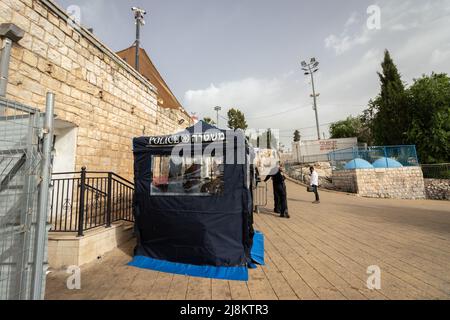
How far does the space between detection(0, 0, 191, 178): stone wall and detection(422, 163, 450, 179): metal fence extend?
2225 centimetres

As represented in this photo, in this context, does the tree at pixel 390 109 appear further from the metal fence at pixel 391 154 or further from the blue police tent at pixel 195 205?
the blue police tent at pixel 195 205

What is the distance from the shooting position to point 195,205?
356 centimetres

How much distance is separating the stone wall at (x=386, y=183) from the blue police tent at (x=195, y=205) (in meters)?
14.5

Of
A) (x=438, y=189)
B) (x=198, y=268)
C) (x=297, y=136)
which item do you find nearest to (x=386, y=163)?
(x=438, y=189)

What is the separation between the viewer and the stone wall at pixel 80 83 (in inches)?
160

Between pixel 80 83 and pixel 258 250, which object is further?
pixel 80 83

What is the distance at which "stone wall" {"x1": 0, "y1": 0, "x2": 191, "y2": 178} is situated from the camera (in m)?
4.06

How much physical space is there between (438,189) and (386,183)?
4.10m

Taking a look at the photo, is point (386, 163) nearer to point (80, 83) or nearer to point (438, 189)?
point (438, 189)

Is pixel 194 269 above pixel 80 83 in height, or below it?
below

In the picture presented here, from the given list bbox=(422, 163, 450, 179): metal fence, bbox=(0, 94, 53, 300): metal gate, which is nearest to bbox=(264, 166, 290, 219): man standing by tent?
bbox=(0, 94, 53, 300): metal gate

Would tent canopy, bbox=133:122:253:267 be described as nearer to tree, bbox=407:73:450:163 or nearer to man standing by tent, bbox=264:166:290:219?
man standing by tent, bbox=264:166:290:219

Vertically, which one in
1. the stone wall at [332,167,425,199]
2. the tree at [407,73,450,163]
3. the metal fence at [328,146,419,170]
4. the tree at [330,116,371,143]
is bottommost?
the stone wall at [332,167,425,199]
